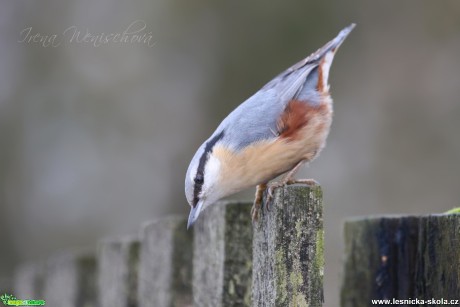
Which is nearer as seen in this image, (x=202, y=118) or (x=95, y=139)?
(x=202, y=118)

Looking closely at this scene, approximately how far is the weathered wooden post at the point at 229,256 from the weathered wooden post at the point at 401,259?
0.38m

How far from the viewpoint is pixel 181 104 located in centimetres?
820

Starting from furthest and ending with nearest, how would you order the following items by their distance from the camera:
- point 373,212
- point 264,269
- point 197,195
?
point 373,212 → point 197,195 → point 264,269

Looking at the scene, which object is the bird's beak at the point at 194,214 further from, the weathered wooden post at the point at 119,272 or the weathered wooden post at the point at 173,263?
the weathered wooden post at the point at 119,272

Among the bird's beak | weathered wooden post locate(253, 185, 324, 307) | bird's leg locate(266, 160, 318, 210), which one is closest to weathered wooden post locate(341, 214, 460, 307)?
bird's leg locate(266, 160, 318, 210)

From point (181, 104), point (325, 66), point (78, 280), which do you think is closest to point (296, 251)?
point (325, 66)

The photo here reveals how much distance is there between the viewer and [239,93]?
8.09 m

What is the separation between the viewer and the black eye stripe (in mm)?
2998

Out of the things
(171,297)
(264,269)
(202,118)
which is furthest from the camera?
(202,118)

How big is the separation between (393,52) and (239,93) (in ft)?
5.27

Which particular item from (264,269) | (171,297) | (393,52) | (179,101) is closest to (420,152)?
(393,52)

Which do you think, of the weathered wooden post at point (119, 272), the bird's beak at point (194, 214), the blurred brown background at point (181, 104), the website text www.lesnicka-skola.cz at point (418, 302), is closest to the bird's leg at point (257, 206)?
the bird's beak at point (194, 214)

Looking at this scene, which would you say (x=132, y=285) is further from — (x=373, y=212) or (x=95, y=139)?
(x=95, y=139)

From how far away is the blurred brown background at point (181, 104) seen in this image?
757 centimetres
